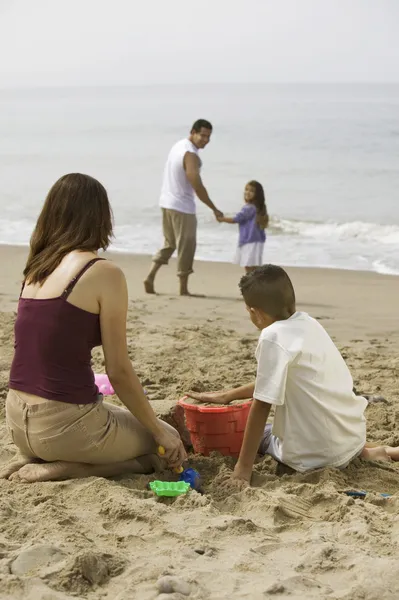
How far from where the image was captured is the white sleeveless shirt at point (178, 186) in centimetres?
782

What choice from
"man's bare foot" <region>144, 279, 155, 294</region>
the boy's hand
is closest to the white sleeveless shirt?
"man's bare foot" <region>144, 279, 155, 294</region>

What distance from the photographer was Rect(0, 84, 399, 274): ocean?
41.3ft

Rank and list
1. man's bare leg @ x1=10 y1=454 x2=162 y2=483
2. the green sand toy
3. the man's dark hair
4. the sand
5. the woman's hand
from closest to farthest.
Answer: the sand → the green sand toy → man's bare leg @ x1=10 y1=454 x2=162 y2=483 → the woman's hand → the man's dark hair

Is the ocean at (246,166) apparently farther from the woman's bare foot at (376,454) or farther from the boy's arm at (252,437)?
the boy's arm at (252,437)

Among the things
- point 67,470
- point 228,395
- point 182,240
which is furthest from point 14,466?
point 182,240

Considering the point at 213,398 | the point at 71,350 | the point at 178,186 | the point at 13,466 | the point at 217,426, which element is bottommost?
the point at 13,466

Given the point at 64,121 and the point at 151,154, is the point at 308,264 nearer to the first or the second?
the point at 151,154

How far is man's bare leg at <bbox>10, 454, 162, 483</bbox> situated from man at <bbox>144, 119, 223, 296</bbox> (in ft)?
14.7

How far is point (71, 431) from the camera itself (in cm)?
326

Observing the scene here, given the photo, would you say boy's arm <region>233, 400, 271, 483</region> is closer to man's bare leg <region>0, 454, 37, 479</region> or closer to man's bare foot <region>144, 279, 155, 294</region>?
man's bare leg <region>0, 454, 37, 479</region>

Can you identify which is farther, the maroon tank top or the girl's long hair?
the girl's long hair

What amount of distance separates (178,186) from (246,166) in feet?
50.5

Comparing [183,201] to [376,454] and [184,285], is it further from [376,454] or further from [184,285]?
[376,454]

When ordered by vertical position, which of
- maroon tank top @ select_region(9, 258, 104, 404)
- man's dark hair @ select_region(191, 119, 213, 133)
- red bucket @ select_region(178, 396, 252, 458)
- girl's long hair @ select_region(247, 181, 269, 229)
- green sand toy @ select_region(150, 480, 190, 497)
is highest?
man's dark hair @ select_region(191, 119, 213, 133)
